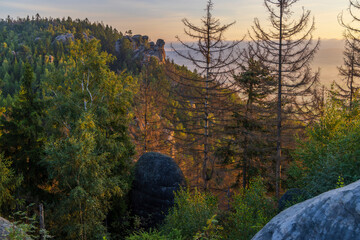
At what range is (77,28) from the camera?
176 metres

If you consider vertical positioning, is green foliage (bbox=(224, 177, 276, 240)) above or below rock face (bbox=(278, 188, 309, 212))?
below

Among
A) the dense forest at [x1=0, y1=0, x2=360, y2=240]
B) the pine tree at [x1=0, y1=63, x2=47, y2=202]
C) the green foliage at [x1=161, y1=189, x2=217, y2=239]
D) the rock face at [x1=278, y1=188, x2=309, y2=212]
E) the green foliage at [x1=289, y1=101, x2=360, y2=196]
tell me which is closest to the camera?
the green foliage at [x1=289, y1=101, x2=360, y2=196]

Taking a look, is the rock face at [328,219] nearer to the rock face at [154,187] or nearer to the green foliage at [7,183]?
the rock face at [154,187]

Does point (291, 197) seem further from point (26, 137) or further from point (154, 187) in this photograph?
point (26, 137)

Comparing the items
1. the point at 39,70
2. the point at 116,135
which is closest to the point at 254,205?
the point at 116,135

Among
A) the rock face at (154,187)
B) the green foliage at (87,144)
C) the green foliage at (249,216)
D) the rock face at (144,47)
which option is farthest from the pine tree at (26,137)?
the rock face at (144,47)

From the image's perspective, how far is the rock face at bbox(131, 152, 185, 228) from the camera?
16.9 meters

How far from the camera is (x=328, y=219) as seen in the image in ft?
12.7

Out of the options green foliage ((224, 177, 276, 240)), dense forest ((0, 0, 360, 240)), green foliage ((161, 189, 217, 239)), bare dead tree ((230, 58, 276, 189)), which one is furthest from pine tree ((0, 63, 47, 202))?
bare dead tree ((230, 58, 276, 189))

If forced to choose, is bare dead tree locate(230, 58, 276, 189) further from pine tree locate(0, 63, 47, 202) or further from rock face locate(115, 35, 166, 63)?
rock face locate(115, 35, 166, 63)

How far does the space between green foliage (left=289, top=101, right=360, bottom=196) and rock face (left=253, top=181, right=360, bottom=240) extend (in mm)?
4924

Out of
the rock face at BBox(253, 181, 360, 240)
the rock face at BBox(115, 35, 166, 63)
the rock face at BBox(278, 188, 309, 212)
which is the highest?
the rock face at BBox(115, 35, 166, 63)

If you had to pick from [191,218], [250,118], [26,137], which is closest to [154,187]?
[191,218]

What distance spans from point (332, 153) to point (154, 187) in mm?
11170
